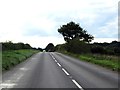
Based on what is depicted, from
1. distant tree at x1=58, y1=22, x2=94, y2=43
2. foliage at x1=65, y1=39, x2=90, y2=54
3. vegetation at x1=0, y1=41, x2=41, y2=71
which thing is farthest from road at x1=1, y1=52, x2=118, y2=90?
distant tree at x1=58, y1=22, x2=94, y2=43

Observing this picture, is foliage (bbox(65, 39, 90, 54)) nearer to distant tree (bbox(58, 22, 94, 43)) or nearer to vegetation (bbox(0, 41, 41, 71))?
vegetation (bbox(0, 41, 41, 71))

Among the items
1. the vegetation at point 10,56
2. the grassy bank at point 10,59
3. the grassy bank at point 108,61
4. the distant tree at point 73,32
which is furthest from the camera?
the distant tree at point 73,32

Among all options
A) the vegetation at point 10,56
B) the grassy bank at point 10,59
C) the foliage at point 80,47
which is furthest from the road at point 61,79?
the foliage at point 80,47

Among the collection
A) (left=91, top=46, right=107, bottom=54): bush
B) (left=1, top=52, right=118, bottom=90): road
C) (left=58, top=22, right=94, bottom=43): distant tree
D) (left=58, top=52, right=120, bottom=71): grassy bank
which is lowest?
(left=1, top=52, right=118, bottom=90): road

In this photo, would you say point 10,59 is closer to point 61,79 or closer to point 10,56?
point 10,56

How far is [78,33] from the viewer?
97750 millimetres

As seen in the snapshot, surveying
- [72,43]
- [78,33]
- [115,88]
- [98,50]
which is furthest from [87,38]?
[115,88]

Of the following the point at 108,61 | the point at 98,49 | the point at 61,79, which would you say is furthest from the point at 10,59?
the point at 98,49

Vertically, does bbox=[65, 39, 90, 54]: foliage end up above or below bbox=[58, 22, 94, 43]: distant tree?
below

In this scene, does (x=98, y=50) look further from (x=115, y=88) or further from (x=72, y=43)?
(x=115, y=88)

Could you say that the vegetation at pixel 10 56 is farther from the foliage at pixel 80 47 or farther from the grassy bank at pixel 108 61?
the foliage at pixel 80 47

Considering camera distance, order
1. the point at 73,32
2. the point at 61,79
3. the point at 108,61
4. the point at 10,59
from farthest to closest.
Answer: the point at 73,32, the point at 10,59, the point at 108,61, the point at 61,79

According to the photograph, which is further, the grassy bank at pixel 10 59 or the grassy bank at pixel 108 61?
the grassy bank at pixel 10 59

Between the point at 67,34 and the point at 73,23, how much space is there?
16.0 feet
